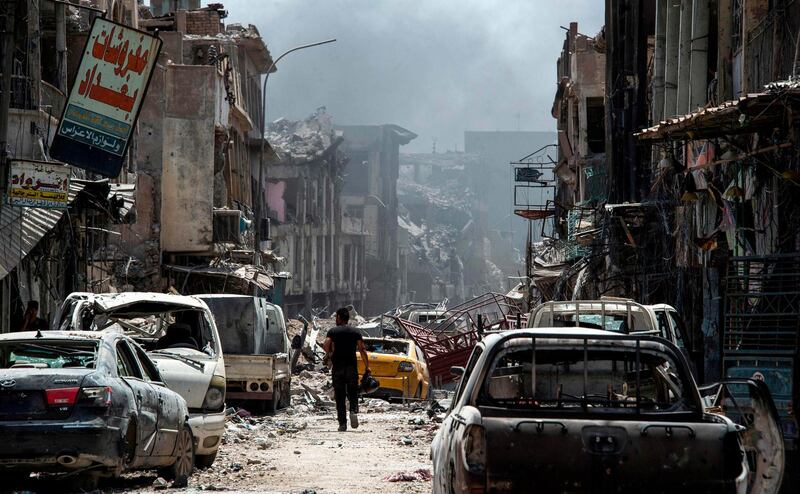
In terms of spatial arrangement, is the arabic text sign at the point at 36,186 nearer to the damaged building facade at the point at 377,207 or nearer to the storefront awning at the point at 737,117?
the storefront awning at the point at 737,117

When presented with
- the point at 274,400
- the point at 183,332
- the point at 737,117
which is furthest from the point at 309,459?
→ the point at 274,400

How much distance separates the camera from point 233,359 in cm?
2338

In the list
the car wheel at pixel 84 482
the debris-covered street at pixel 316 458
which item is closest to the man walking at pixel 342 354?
the debris-covered street at pixel 316 458

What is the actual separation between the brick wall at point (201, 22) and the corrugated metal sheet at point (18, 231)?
32028mm

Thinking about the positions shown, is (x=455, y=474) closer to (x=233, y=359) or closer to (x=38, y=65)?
(x=233, y=359)

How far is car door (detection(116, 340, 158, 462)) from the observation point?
37.5ft

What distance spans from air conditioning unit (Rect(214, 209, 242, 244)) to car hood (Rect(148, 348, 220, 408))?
2814 cm

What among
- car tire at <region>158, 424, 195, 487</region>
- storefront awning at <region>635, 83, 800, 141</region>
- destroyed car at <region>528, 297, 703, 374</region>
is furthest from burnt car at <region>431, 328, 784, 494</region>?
destroyed car at <region>528, 297, 703, 374</region>

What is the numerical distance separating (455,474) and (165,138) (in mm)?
34846

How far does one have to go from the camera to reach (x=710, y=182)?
2214cm

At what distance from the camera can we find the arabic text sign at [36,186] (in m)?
21.7

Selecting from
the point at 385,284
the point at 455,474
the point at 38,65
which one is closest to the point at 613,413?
the point at 455,474

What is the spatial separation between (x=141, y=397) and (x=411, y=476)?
2942 millimetres

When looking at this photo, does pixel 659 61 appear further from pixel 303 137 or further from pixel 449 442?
pixel 303 137
